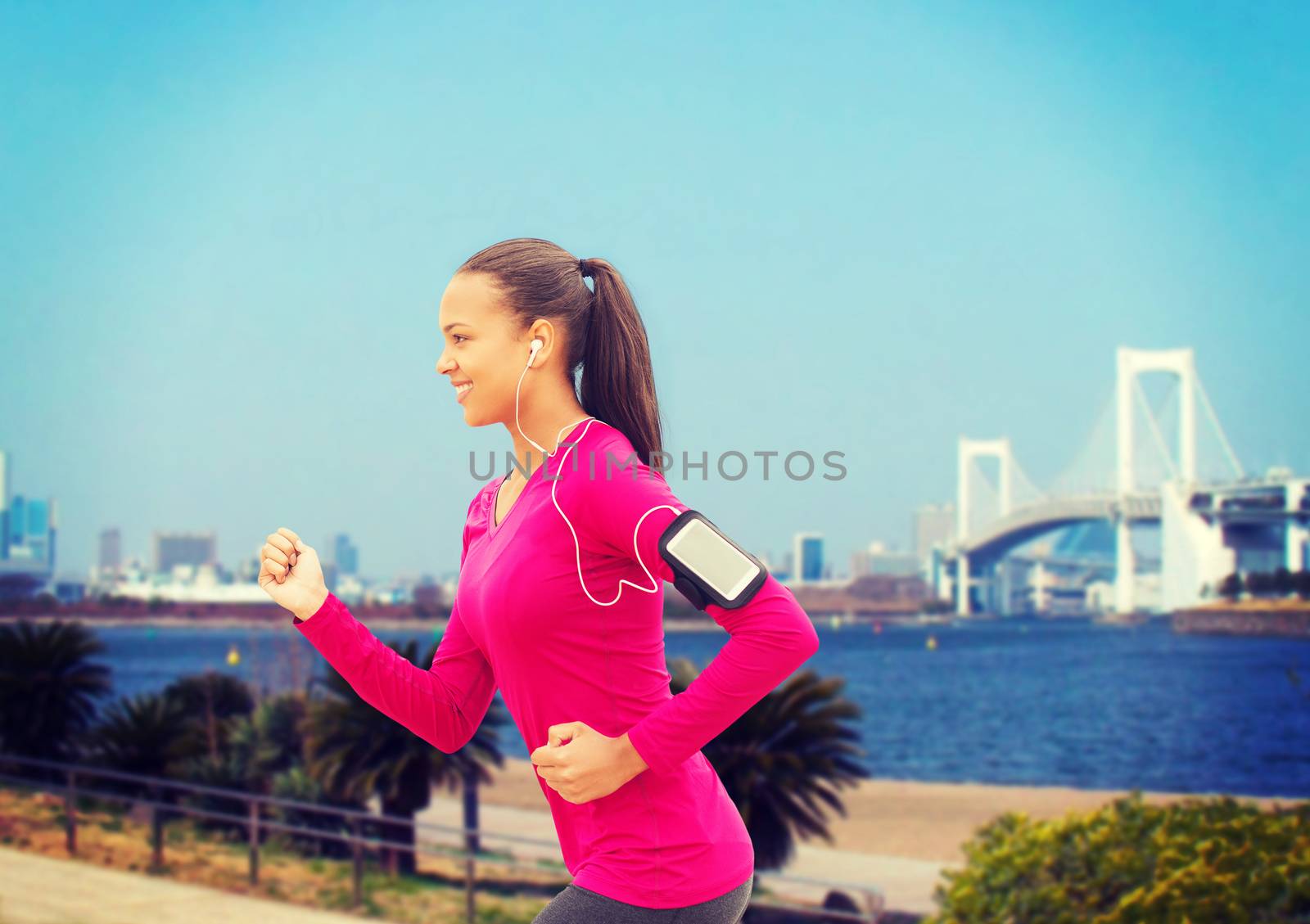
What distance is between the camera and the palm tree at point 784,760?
32.6 ft

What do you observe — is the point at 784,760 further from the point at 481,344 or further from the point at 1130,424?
the point at 1130,424

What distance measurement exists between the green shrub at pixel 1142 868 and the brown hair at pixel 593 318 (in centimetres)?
332

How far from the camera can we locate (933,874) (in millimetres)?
15008

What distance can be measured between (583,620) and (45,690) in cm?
1665

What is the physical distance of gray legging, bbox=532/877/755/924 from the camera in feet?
3.95

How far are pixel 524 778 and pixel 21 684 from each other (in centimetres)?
1458

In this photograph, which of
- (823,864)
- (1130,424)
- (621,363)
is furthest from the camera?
(1130,424)

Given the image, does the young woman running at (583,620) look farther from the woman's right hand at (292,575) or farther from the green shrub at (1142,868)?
the green shrub at (1142,868)

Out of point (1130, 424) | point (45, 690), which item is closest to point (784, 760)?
point (45, 690)

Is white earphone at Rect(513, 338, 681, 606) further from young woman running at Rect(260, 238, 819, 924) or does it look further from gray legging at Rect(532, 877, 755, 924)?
gray legging at Rect(532, 877, 755, 924)

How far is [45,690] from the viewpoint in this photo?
15.9 m

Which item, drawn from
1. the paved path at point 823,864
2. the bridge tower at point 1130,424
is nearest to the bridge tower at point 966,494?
the bridge tower at point 1130,424

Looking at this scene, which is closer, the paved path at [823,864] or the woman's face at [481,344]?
the woman's face at [481,344]

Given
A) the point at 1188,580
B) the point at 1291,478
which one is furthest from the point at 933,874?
the point at 1188,580
